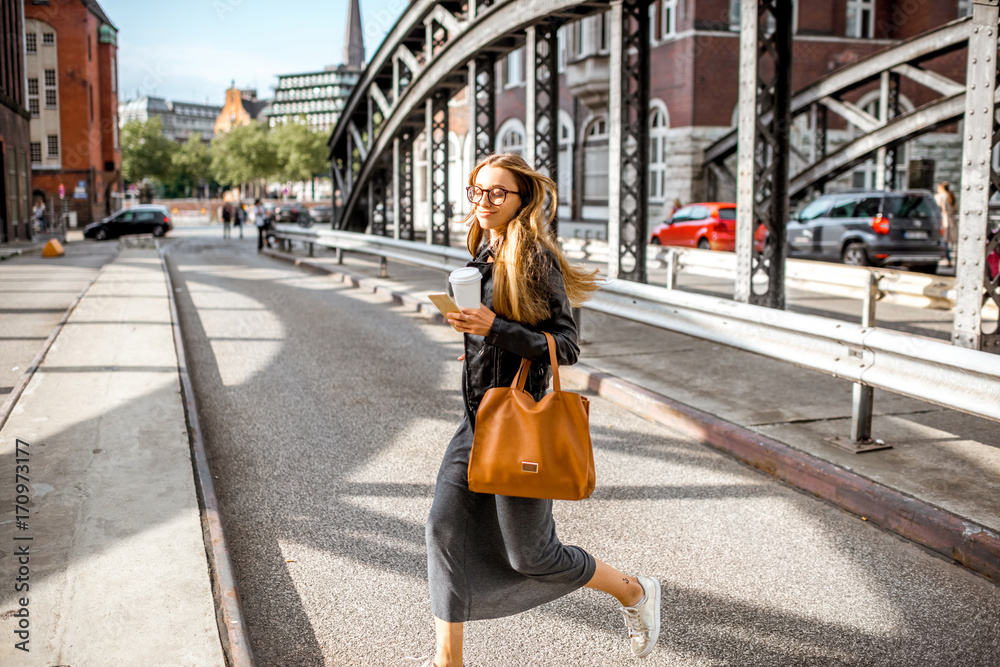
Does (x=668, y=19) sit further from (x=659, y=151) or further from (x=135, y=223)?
(x=135, y=223)

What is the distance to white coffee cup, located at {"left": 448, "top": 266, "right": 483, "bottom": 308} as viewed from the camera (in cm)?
277

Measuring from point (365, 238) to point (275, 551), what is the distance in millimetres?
14658

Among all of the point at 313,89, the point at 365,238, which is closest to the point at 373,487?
the point at 365,238

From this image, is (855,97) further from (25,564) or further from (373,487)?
(25,564)

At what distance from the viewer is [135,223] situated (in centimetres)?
4544

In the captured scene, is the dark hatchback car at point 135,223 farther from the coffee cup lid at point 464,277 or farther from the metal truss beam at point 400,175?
the coffee cup lid at point 464,277

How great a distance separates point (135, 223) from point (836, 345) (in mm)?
45228

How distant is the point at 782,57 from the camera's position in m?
→ 9.19

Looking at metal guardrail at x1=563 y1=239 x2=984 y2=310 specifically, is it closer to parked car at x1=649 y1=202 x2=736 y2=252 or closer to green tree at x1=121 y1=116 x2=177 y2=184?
parked car at x1=649 y1=202 x2=736 y2=252

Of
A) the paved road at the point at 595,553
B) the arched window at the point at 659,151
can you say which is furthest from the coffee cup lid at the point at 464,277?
the arched window at the point at 659,151

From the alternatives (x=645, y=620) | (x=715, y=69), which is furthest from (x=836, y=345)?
(x=715, y=69)

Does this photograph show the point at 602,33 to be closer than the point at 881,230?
No

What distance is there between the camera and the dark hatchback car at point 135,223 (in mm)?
44156

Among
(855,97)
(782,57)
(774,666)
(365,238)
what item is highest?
(855,97)
